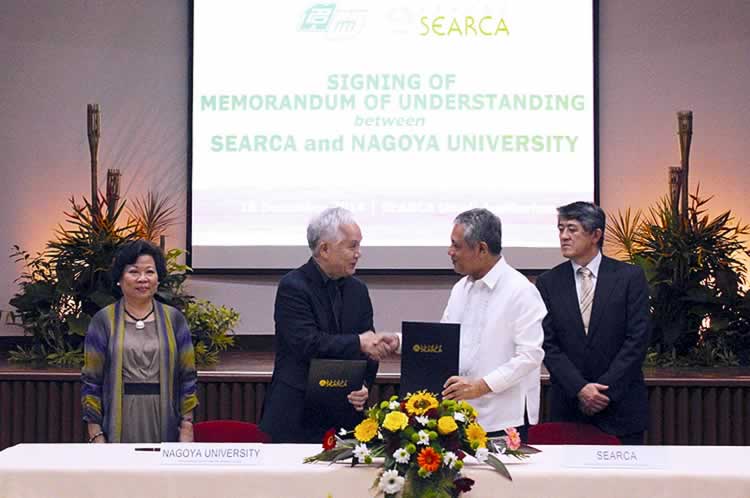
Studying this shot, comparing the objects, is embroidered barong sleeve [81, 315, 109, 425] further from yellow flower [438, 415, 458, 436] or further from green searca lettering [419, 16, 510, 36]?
green searca lettering [419, 16, 510, 36]

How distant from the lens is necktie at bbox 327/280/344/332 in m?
3.49

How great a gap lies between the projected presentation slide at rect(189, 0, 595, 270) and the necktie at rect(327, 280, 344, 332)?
10.9 ft

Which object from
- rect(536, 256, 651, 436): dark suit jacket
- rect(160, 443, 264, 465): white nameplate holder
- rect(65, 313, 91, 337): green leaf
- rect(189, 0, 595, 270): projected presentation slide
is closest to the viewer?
rect(160, 443, 264, 465): white nameplate holder

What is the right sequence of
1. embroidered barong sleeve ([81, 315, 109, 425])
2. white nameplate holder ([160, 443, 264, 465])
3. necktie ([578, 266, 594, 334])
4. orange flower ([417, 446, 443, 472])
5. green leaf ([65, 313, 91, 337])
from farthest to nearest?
green leaf ([65, 313, 91, 337]) < necktie ([578, 266, 594, 334]) < embroidered barong sleeve ([81, 315, 109, 425]) < white nameplate holder ([160, 443, 264, 465]) < orange flower ([417, 446, 443, 472])

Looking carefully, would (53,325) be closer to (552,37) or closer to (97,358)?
(97,358)

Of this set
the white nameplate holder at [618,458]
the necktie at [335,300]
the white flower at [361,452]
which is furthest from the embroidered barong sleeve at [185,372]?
the white nameplate holder at [618,458]

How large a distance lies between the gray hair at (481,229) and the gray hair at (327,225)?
14.7 inches

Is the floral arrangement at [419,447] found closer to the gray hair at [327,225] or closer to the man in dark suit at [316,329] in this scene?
the man in dark suit at [316,329]

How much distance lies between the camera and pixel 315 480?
2576 millimetres

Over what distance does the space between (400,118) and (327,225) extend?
3.47 m

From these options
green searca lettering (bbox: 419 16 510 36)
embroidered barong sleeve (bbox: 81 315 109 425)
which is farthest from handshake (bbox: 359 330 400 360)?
green searca lettering (bbox: 419 16 510 36)

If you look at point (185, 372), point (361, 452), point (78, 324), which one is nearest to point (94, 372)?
point (185, 372)

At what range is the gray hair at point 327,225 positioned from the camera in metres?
3.38

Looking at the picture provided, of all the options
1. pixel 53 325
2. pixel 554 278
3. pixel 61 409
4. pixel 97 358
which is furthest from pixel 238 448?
pixel 53 325
